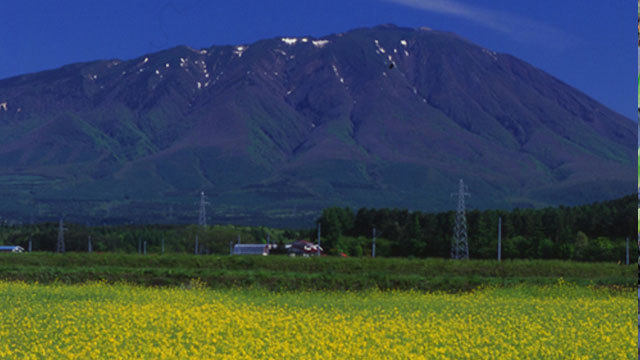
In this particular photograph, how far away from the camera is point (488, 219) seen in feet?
409

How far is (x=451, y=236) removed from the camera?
12450cm

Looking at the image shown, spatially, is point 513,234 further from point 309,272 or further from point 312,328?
point 312,328

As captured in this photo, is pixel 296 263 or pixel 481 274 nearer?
pixel 481 274

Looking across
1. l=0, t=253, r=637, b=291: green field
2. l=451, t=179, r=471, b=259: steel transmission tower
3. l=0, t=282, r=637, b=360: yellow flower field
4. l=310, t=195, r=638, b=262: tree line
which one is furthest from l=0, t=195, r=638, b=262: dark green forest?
l=0, t=282, r=637, b=360: yellow flower field

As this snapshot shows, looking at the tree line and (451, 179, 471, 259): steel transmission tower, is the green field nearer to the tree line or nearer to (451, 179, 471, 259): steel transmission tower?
(451, 179, 471, 259): steel transmission tower

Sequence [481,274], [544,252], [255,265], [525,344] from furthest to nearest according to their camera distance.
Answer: [544,252] < [255,265] < [481,274] < [525,344]

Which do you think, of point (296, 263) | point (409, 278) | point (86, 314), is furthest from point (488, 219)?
point (86, 314)

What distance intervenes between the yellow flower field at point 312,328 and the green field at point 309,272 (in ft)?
29.3

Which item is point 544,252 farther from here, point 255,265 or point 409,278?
point 409,278

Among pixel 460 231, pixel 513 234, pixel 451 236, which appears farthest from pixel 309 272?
pixel 513 234

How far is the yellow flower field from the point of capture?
64.0ft

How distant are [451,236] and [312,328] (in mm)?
103198

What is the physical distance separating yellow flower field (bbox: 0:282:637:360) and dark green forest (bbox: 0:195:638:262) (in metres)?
69.2

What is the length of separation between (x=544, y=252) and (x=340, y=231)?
1652 inches
